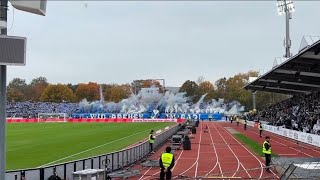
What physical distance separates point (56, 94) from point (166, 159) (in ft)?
470

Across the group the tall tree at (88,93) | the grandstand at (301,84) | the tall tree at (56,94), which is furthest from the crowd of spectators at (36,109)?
the grandstand at (301,84)

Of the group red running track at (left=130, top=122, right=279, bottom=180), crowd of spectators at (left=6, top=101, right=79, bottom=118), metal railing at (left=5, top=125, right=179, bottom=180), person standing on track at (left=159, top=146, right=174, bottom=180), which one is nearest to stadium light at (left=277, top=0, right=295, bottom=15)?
red running track at (left=130, top=122, right=279, bottom=180)

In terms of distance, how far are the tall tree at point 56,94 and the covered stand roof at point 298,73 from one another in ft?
327

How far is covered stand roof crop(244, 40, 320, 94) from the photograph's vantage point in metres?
31.1

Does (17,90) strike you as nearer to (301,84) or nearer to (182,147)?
(301,84)

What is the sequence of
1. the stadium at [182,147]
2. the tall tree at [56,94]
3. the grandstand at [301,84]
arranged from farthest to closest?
the tall tree at [56,94] < the grandstand at [301,84] < the stadium at [182,147]

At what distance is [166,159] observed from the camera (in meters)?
14.2

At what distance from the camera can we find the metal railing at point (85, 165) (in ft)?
41.7

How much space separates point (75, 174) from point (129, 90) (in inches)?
6202

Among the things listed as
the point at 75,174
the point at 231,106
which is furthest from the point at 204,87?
the point at 75,174

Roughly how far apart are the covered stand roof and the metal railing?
38.5ft

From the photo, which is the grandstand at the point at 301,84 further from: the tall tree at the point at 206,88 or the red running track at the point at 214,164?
the tall tree at the point at 206,88

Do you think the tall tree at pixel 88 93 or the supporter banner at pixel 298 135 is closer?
the supporter banner at pixel 298 135

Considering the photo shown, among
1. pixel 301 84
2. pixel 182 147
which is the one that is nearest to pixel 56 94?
pixel 301 84
